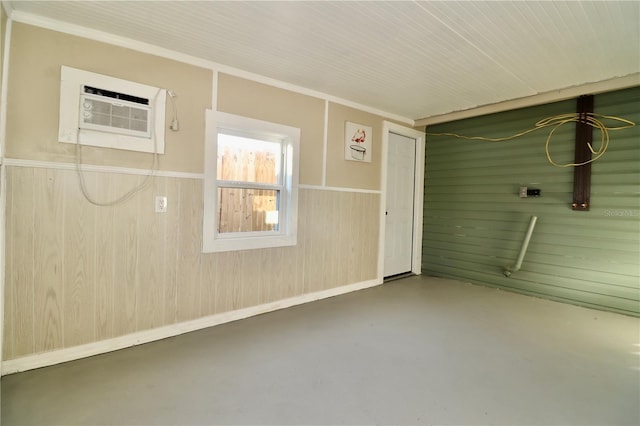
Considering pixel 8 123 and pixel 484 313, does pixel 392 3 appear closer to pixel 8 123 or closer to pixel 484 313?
pixel 8 123

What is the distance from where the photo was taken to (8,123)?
206 centimetres

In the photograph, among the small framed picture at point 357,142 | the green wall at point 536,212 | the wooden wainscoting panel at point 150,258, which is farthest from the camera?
the small framed picture at point 357,142

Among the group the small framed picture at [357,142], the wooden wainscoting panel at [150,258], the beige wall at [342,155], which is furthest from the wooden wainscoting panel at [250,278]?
the small framed picture at [357,142]

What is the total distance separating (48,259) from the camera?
2191 mm

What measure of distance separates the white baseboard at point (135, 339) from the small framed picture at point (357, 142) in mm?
1906

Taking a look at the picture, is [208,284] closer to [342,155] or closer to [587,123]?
[342,155]

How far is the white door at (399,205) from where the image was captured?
4.78 m

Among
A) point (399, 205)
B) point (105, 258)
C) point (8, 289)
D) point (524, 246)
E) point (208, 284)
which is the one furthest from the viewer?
point (399, 205)

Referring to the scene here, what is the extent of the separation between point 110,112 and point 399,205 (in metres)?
3.94

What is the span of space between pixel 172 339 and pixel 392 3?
310cm

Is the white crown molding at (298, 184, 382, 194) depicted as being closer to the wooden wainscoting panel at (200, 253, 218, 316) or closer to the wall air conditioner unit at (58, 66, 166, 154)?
the wooden wainscoting panel at (200, 253, 218, 316)

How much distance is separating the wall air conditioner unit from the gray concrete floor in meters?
1.67

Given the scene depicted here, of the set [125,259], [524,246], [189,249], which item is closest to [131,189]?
[125,259]

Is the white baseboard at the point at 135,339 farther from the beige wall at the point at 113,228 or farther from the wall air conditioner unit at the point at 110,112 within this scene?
the wall air conditioner unit at the point at 110,112
